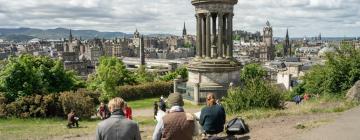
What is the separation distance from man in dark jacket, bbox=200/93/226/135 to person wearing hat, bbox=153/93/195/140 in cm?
228

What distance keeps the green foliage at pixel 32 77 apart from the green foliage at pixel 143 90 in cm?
411

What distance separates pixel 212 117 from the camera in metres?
8.20

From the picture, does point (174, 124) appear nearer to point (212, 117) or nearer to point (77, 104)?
point (212, 117)

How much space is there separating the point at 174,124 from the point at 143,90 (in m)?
27.7

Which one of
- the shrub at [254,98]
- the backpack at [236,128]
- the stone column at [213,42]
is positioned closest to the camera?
the backpack at [236,128]

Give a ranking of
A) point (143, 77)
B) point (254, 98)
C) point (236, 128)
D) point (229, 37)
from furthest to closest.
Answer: point (143, 77) → point (229, 37) → point (254, 98) → point (236, 128)

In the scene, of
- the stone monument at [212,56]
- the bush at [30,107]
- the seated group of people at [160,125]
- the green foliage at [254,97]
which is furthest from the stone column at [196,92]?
the seated group of people at [160,125]

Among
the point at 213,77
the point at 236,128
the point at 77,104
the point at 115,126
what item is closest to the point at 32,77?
the point at 77,104

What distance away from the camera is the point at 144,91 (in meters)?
33.5

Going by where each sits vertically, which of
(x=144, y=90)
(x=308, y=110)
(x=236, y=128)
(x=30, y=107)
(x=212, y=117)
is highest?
(x=212, y=117)

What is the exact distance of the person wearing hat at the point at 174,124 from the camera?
5.82 metres

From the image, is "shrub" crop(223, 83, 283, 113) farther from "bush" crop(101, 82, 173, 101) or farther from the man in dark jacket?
"bush" crop(101, 82, 173, 101)

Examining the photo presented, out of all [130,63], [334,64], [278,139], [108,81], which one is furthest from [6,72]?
[130,63]

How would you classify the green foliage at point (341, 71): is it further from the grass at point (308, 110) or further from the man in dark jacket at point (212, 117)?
the man in dark jacket at point (212, 117)
